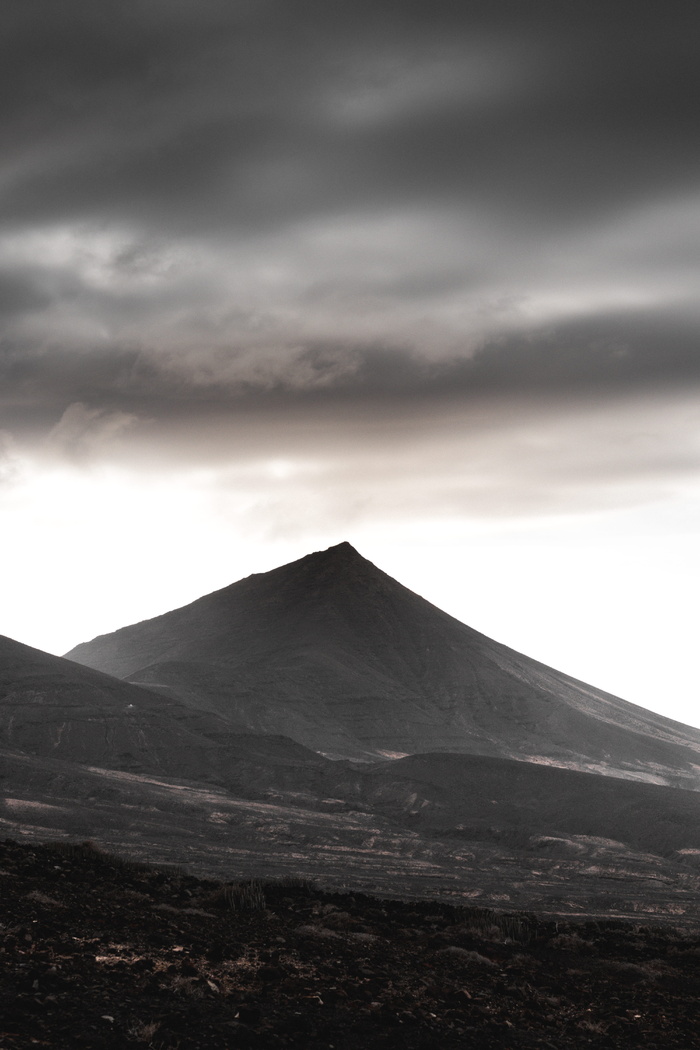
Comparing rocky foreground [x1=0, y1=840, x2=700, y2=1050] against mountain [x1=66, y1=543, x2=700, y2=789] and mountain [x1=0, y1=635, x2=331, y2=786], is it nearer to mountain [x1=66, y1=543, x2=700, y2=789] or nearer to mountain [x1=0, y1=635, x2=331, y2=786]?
mountain [x1=0, y1=635, x2=331, y2=786]

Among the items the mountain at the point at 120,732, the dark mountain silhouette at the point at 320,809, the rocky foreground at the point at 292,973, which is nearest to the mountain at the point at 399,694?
the mountain at the point at 120,732

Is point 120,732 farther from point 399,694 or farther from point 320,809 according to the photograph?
point 399,694

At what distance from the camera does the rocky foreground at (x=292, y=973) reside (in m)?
12.9

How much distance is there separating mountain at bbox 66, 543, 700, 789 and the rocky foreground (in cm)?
10627

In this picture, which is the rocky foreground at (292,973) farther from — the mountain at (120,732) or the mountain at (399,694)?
the mountain at (399,694)

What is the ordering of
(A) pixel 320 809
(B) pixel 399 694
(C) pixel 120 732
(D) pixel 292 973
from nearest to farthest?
(D) pixel 292 973
(A) pixel 320 809
(C) pixel 120 732
(B) pixel 399 694

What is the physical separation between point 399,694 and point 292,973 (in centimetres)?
15316

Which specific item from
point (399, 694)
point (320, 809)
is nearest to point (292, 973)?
point (320, 809)

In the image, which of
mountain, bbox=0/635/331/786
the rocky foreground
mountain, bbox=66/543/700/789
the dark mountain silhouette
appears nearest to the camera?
the rocky foreground

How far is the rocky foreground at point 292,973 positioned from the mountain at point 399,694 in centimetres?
10627

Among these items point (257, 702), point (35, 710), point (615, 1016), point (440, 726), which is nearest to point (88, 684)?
point (35, 710)

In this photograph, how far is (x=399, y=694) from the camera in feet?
551

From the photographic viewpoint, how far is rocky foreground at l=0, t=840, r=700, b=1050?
1292 centimetres

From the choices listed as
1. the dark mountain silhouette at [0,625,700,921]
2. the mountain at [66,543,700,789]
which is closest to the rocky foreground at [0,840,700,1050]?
the dark mountain silhouette at [0,625,700,921]
